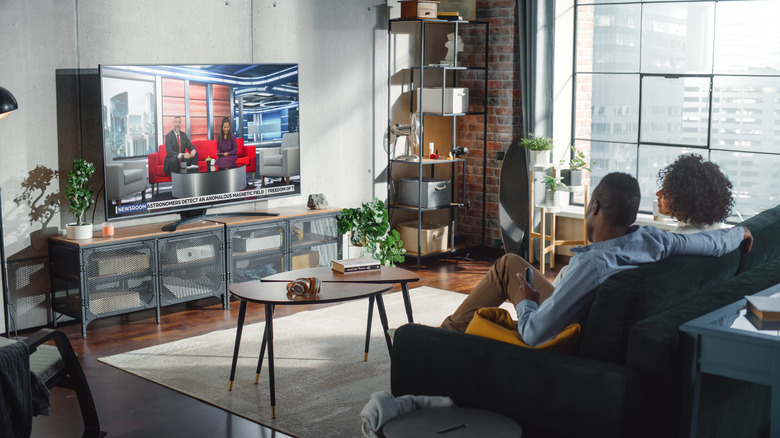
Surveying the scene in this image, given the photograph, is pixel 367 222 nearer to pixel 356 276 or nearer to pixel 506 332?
pixel 356 276

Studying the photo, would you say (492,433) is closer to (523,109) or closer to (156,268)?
(156,268)

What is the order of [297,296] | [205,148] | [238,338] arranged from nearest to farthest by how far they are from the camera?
[297,296] → [238,338] → [205,148]

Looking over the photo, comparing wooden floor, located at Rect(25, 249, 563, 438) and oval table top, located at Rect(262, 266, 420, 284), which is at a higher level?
oval table top, located at Rect(262, 266, 420, 284)

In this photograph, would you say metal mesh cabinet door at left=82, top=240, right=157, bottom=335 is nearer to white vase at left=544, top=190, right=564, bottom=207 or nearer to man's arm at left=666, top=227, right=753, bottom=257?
white vase at left=544, top=190, right=564, bottom=207

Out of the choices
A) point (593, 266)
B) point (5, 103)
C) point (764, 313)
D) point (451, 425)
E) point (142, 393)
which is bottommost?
point (142, 393)

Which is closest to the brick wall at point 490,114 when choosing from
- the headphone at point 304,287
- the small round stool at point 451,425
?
the headphone at point 304,287

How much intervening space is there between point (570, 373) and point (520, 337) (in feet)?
0.96

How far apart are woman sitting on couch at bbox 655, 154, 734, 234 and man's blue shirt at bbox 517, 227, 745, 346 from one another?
1.54ft

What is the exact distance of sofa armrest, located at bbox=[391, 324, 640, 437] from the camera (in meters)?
2.49

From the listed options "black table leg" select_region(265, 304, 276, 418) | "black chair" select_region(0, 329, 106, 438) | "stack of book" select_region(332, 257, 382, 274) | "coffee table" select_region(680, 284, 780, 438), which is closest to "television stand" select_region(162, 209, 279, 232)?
"stack of book" select_region(332, 257, 382, 274)

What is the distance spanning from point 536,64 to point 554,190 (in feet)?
3.63

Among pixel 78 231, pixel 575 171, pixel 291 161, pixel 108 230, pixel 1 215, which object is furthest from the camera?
pixel 575 171

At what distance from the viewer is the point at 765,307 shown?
103 inches

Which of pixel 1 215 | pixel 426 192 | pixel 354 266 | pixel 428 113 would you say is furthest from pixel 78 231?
pixel 428 113
